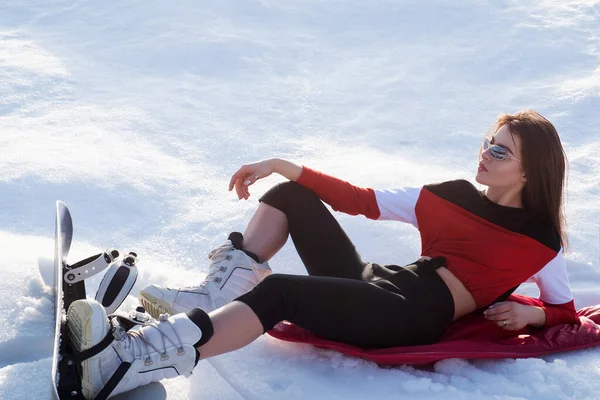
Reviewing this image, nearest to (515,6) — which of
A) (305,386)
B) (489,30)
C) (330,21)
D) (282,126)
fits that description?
(489,30)

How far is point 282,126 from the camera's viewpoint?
16.5ft

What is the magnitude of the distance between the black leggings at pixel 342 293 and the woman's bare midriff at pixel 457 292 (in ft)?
0.08

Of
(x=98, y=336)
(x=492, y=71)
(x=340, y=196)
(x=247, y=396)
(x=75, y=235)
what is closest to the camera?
(x=98, y=336)

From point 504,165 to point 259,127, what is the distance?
2363mm

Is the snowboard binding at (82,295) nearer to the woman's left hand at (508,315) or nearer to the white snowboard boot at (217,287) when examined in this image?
the white snowboard boot at (217,287)

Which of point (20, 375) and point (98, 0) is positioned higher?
point (98, 0)

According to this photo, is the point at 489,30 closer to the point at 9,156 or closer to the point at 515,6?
the point at 515,6

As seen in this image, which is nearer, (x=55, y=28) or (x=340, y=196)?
(x=340, y=196)

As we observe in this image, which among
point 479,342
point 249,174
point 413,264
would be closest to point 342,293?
point 413,264

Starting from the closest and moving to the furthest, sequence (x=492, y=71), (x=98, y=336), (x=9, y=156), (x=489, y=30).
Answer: (x=98, y=336), (x=9, y=156), (x=492, y=71), (x=489, y=30)

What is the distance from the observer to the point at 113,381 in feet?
7.48

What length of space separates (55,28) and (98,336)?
14.6 ft

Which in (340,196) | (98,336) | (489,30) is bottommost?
(98,336)

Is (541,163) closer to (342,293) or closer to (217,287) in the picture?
(342,293)
